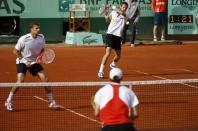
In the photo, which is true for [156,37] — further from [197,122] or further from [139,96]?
[197,122]

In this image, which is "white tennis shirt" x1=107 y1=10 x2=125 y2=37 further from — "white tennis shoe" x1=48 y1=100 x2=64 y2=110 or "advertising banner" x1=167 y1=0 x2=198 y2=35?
"advertising banner" x1=167 y1=0 x2=198 y2=35

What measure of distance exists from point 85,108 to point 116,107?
558 centimetres

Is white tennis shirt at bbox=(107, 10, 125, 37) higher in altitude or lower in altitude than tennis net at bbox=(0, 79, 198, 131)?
higher

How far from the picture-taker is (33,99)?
48.9 ft

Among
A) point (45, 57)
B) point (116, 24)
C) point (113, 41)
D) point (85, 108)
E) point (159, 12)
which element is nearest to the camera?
point (85, 108)

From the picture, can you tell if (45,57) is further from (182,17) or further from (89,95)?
(182,17)

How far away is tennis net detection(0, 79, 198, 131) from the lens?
12352 mm

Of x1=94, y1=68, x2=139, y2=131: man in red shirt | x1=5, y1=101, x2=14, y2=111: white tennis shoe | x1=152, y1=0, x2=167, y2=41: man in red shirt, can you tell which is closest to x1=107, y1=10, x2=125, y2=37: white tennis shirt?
x1=5, y1=101, x2=14, y2=111: white tennis shoe

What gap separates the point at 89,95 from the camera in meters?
15.2

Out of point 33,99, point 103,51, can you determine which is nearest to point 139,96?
point 33,99

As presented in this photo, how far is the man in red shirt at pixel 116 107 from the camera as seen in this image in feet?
27.5

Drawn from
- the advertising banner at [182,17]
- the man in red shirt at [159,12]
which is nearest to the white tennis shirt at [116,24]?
the man in red shirt at [159,12]

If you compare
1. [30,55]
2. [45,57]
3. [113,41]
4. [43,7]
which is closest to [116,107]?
[30,55]

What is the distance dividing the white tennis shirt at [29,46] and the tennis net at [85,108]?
0.77m
